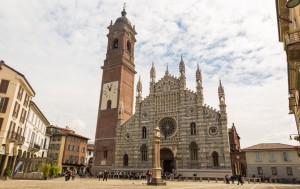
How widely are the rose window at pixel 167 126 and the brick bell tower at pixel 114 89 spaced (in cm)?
832

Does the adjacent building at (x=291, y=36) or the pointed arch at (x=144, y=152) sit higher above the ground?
the adjacent building at (x=291, y=36)

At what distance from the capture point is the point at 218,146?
109 feet

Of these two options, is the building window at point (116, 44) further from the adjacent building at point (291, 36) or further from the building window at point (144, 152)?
the adjacent building at point (291, 36)

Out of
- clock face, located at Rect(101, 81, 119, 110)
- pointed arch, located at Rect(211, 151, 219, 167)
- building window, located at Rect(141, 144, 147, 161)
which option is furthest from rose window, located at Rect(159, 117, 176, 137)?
clock face, located at Rect(101, 81, 119, 110)

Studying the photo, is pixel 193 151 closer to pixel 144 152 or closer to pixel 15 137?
pixel 144 152

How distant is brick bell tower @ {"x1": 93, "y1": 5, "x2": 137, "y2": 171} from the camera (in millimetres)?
42375

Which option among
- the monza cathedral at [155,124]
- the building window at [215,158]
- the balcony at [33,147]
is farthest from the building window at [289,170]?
the balcony at [33,147]

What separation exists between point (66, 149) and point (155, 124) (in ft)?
88.3

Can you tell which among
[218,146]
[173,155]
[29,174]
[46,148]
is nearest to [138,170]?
[173,155]

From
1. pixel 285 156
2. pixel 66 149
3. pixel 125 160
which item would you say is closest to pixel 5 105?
pixel 125 160

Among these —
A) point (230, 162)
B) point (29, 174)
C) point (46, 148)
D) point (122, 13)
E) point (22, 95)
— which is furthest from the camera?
point (122, 13)

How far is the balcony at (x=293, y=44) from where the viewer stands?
36.7ft

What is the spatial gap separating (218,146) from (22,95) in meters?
27.5

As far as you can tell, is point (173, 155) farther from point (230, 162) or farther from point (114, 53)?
point (114, 53)
